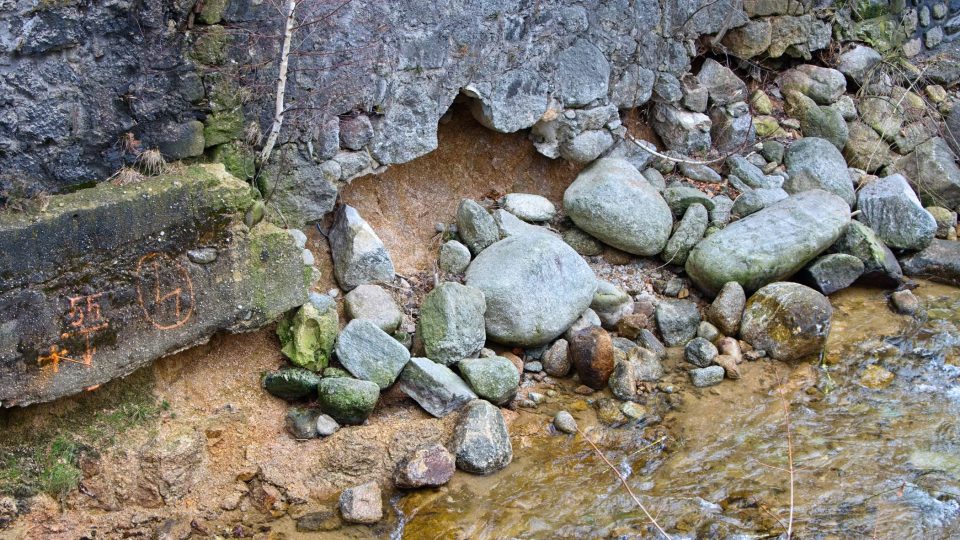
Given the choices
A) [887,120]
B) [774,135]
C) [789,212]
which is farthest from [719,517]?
[887,120]

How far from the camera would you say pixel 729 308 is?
5.39m

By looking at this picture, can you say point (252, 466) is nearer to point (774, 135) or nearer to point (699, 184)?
point (699, 184)

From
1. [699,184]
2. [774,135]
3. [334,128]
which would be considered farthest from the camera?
[774,135]

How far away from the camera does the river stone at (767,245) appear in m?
5.55

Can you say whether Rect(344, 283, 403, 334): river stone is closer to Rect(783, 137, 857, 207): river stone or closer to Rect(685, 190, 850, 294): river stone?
Rect(685, 190, 850, 294): river stone

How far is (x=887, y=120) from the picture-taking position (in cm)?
736

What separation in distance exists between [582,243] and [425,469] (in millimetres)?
2263

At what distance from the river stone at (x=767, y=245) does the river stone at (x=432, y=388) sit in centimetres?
193

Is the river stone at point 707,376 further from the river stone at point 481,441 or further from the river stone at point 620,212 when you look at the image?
the river stone at point 481,441

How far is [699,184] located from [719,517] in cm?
307

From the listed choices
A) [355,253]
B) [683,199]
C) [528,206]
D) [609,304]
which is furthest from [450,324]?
[683,199]

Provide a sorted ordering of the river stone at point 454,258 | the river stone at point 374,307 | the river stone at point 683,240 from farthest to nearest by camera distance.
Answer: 1. the river stone at point 683,240
2. the river stone at point 454,258
3. the river stone at point 374,307

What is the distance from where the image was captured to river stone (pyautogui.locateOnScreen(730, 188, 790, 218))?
6.13 meters

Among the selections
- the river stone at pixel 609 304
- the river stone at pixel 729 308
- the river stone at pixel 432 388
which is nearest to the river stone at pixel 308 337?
the river stone at pixel 432 388
